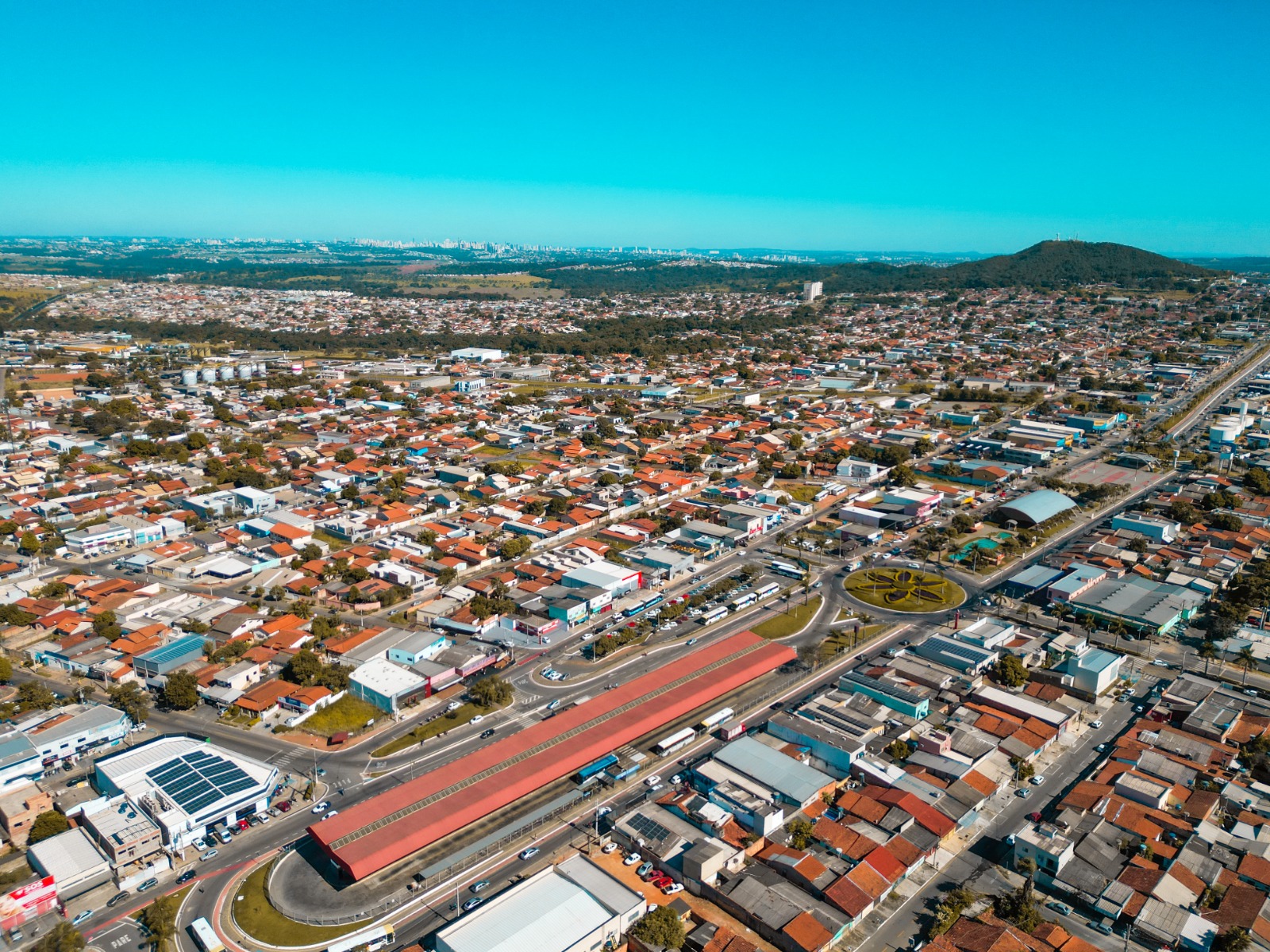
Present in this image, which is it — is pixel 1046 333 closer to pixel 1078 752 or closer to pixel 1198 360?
Answer: pixel 1198 360

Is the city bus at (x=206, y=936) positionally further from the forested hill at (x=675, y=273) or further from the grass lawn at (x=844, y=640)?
the forested hill at (x=675, y=273)

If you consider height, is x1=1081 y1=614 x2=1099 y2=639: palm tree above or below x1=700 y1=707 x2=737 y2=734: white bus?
above

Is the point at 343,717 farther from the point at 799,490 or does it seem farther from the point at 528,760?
the point at 799,490

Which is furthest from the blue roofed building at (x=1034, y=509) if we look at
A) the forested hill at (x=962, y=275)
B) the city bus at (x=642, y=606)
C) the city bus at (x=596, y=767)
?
the forested hill at (x=962, y=275)

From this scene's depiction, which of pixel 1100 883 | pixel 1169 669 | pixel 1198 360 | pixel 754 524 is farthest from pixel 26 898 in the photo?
pixel 1198 360

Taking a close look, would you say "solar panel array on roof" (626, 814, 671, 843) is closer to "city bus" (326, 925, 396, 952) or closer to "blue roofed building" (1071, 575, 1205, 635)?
"city bus" (326, 925, 396, 952)

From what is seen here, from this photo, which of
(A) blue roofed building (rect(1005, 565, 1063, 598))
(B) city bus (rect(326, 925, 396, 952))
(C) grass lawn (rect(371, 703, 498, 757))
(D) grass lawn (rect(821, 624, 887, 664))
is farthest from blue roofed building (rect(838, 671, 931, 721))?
(B) city bus (rect(326, 925, 396, 952))

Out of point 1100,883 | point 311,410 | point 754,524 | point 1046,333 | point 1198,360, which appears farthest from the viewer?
point 1046,333
